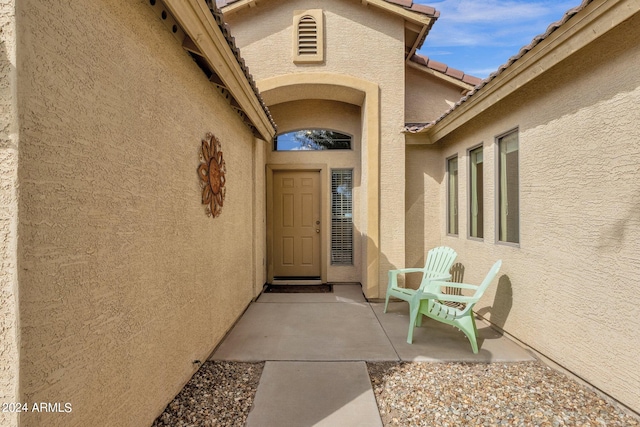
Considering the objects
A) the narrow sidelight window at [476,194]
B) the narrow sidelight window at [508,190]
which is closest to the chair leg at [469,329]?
the narrow sidelight window at [508,190]

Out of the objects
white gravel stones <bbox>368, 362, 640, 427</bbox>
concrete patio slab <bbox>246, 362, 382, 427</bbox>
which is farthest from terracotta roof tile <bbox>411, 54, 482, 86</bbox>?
concrete patio slab <bbox>246, 362, 382, 427</bbox>

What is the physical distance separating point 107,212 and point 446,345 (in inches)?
143

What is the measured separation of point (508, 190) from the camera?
13.1ft

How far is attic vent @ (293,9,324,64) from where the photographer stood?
5.69 m

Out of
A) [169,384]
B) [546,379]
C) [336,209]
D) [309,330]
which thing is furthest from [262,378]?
[336,209]

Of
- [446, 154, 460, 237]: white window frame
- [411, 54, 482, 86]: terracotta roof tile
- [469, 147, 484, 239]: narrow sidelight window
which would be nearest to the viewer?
[469, 147, 484, 239]: narrow sidelight window

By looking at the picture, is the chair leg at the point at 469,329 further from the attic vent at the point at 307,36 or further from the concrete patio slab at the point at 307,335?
the attic vent at the point at 307,36

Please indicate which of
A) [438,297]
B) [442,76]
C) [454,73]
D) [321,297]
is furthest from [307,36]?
[438,297]

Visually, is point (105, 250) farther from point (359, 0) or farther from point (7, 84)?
point (359, 0)

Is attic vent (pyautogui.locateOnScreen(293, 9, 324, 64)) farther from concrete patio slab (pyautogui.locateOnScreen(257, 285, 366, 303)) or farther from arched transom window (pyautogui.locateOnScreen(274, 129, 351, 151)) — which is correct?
concrete patio slab (pyautogui.locateOnScreen(257, 285, 366, 303))

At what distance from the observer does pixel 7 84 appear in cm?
116

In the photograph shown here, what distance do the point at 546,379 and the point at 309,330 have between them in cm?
255

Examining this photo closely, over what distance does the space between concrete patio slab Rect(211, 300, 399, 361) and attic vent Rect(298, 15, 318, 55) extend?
463 cm

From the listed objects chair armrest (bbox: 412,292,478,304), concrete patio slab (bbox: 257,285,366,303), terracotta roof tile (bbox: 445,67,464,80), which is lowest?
concrete patio slab (bbox: 257,285,366,303)
